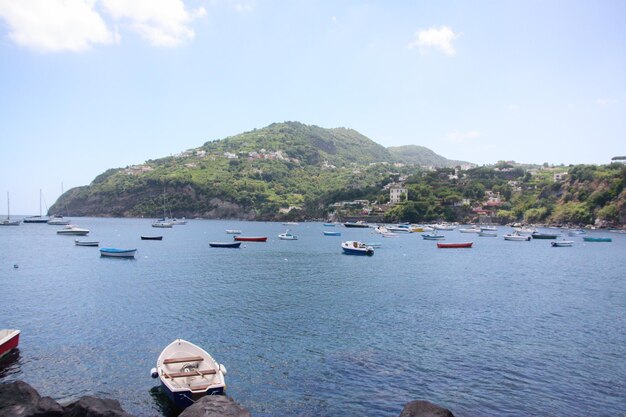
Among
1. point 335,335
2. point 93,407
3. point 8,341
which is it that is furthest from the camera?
point 335,335

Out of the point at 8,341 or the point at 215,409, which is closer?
the point at 215,409

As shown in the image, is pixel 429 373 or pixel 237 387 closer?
pixel 237 387

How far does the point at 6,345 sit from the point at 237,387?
12.5 meters

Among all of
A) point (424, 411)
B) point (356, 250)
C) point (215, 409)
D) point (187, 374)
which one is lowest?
point (356, 250)

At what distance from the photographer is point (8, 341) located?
76.0ft

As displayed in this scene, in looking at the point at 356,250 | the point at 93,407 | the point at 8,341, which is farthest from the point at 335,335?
the point at 356,250

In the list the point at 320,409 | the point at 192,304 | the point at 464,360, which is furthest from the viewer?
the point at 192,304

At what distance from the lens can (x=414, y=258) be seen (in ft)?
248

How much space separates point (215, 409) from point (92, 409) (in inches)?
170

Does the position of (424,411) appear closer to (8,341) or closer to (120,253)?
(8,341)

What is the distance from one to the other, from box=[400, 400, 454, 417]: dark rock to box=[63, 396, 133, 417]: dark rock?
30.8 ft

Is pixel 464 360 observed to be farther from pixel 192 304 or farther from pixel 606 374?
pixel 192 304

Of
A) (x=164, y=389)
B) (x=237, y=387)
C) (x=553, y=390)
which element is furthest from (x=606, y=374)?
(x=164, y=389)

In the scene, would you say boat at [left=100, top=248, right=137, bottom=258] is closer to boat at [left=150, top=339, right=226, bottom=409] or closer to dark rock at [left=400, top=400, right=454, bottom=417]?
boat at [left=150, top=339, right=226, bottom=409]
